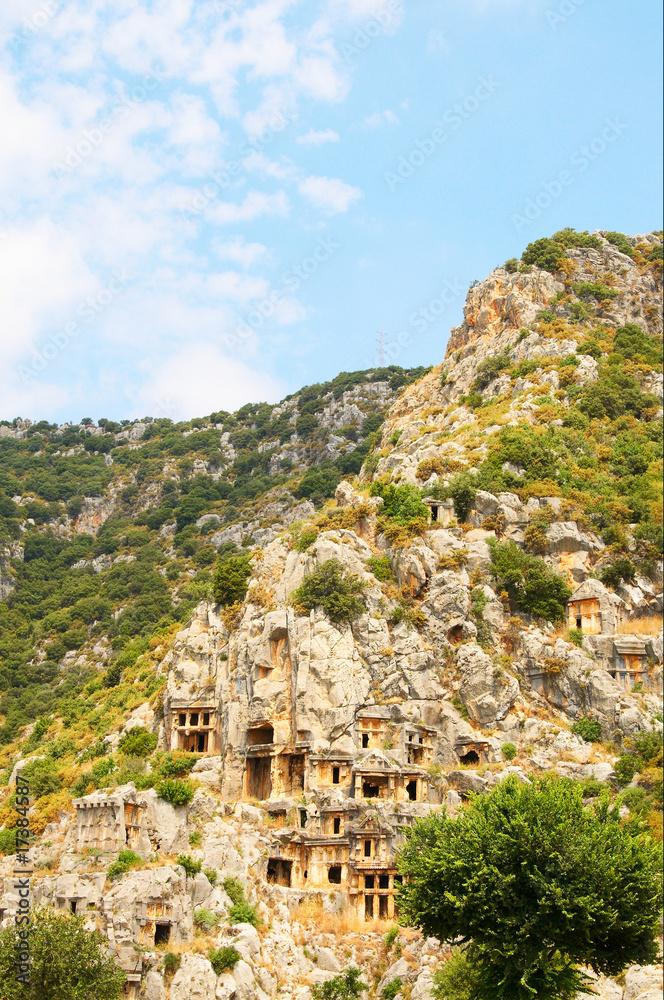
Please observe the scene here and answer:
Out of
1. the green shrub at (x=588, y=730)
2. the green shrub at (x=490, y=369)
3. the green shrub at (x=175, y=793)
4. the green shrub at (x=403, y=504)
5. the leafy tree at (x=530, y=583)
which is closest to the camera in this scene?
the green shrub at (x=175, y=793)

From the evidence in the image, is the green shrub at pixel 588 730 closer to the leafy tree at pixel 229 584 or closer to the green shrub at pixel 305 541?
the green shrub at pixel 305 541

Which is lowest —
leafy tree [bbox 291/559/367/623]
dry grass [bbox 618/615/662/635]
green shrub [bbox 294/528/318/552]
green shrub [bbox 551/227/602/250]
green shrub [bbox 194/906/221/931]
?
green shrub [bbox 194/906/221/931]

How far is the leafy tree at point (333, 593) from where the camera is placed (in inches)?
2391

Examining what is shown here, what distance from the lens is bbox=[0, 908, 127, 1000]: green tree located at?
38469 millimetres

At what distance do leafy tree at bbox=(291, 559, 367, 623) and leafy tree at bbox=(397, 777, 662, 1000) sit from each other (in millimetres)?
23052

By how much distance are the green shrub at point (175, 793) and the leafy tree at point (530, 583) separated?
2384 centimetres

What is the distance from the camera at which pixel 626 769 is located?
5194 cm

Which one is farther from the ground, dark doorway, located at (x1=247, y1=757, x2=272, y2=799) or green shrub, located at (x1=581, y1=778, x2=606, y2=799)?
dark doorway, located at (x1=247, y1=757, x2=272, y2=799)

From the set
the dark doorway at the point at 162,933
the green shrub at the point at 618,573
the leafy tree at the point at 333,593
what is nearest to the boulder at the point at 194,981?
the dark doorway at the point at 162,933

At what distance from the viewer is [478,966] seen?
38031 millimetres

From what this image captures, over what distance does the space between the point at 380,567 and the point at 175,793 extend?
20.4m

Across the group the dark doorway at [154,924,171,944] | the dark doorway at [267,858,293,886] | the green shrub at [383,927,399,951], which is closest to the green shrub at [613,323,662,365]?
the dark doorway at [267,858,293,886]

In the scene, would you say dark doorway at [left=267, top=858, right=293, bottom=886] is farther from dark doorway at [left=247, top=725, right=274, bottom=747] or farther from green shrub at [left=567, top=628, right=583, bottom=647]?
green shrub at [left=567, top=628, right=583, bottom=647]

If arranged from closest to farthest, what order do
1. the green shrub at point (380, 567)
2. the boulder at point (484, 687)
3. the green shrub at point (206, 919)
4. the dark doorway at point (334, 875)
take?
the green shrub at point (206, 919)
the dark doorway at point (334, 875)
the boulder at point (484, 687)
the green shrub at point (380, 567)
